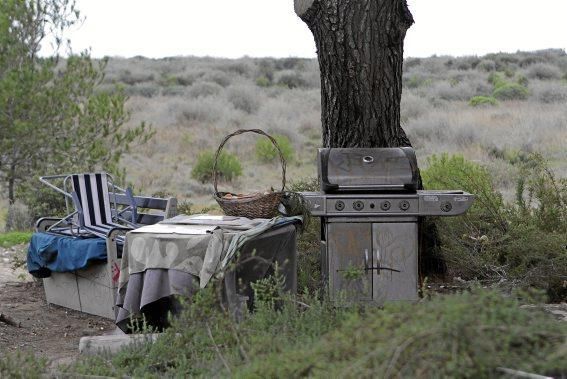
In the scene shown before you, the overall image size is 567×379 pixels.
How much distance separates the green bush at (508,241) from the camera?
22.3ft

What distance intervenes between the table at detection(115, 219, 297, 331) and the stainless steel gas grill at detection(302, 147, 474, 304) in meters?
0.30

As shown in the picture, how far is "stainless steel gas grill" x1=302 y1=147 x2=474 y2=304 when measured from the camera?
564cm

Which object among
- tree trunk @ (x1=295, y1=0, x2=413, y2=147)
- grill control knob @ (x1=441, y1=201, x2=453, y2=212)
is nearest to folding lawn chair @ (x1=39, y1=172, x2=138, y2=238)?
tree trunk @ (x1=295, y1=0, x2=413, y2=147)

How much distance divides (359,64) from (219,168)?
37.2 ft

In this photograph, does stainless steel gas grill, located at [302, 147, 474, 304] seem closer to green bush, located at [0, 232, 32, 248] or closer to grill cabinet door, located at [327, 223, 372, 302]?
grill cabinet door, located at [327, 223, 372, 302]

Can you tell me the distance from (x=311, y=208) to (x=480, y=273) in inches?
83.7

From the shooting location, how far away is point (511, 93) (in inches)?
1224

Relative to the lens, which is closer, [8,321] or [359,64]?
[8,321]

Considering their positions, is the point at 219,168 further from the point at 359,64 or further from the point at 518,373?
the point at 518,373

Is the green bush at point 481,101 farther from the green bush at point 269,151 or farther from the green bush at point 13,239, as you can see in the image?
the green bush at point 13,239

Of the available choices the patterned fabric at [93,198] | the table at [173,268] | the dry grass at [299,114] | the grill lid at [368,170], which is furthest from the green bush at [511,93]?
the table at [173,268]

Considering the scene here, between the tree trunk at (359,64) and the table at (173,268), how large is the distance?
1.73 metres

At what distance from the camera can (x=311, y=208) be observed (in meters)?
5.63

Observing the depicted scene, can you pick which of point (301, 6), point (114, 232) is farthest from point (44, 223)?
point (301, 6)
